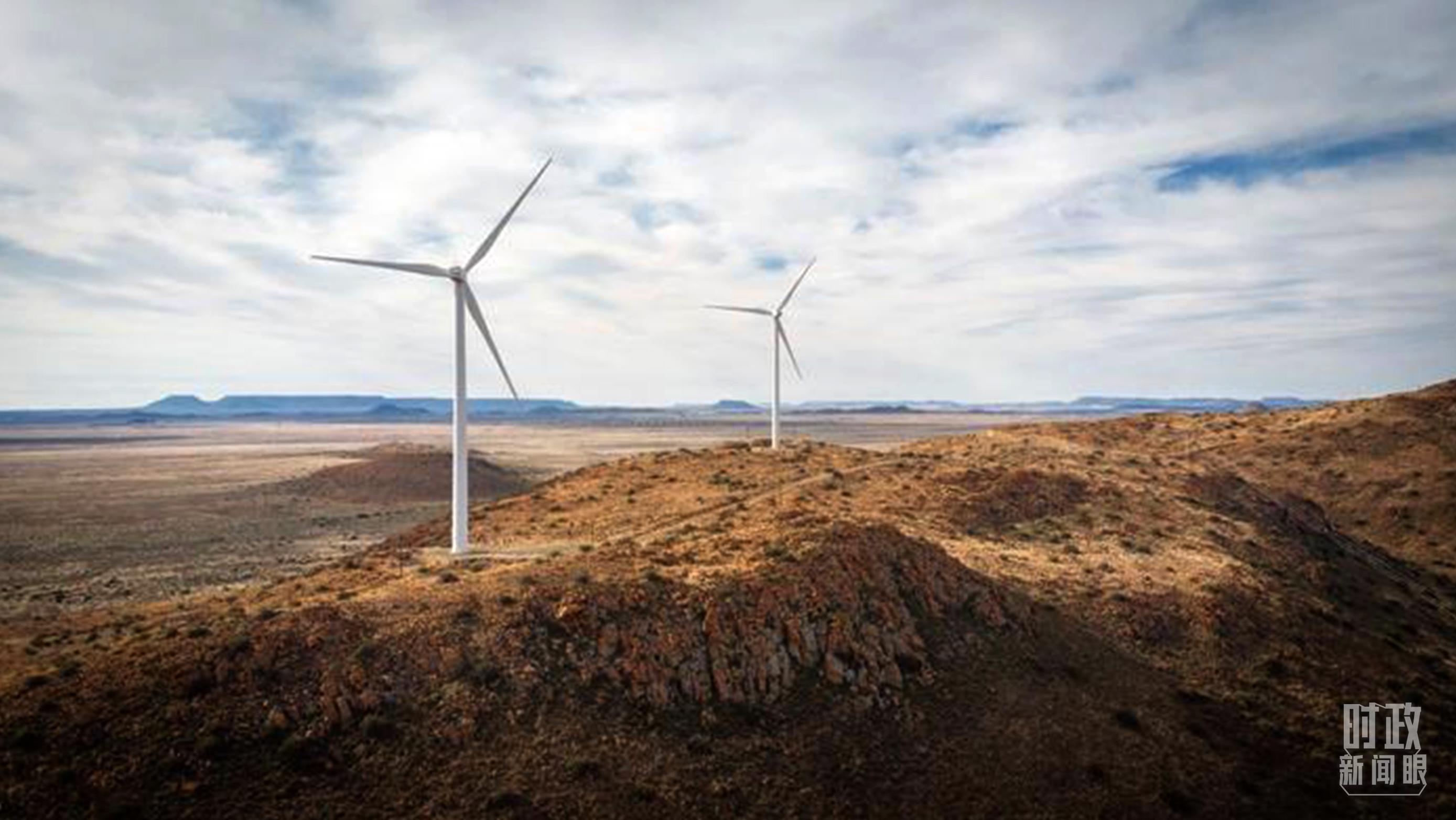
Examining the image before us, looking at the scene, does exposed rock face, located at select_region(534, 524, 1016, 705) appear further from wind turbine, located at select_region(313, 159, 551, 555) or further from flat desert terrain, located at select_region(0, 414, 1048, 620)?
flat desert terrain, located at select_region(0, 414, 1048, 620)

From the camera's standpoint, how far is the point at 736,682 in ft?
80.6

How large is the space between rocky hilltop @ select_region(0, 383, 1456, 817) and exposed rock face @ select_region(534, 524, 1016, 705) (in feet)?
0.32

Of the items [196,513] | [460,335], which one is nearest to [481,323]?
[460,335]

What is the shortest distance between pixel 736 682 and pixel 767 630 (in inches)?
88.9

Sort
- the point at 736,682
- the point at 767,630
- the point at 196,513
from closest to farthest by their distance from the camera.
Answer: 1. the point at 736,682
2. the point at 767,630
3. the point at 196,513

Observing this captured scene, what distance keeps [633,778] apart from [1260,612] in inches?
1133

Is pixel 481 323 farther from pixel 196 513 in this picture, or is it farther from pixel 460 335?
pixel 196 513

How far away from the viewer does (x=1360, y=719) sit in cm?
2659

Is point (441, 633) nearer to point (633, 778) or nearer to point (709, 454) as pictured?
point (633, 778)

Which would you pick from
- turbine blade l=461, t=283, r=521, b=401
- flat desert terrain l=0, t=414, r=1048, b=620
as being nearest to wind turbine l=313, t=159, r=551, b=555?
turbine blade l=461, t=283, r=521, b=401

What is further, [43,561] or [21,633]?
[43,561]

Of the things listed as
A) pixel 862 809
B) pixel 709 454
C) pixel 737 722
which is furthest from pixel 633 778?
pixel 709 454

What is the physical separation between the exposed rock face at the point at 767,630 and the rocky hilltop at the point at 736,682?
0.32 ft

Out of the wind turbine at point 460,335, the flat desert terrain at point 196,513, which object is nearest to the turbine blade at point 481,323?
the wind turbine at point 460,335
